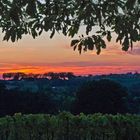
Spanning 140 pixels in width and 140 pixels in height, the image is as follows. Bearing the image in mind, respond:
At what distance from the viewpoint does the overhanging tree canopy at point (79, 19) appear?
5031 millimetres

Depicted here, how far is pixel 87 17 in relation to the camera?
518 centimetres

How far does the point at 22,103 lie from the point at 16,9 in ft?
210

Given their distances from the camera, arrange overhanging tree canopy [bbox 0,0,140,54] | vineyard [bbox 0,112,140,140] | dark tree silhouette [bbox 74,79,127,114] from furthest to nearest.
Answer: dark tree silhouette [bbox 74,79,127,114]
vineyard [bbox 0,112,140,140]
overhanging tree canopy [bbox 0,0,140,54]

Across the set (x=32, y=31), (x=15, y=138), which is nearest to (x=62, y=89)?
(x=15, y=138)

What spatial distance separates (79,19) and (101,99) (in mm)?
60417

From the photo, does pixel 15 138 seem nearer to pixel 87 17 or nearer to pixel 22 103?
pixel 87 17

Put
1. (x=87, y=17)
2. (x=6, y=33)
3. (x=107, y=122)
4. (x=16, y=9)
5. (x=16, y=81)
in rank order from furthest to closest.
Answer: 1. (x=16, y=81)
2. (x=107, y=122)
3. (x=6, y=33)
4. (x=87, y=17)
5. (x=16, y=9)

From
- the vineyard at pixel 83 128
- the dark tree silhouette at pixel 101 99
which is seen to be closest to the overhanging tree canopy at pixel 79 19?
the vineyard at pixel 83 128

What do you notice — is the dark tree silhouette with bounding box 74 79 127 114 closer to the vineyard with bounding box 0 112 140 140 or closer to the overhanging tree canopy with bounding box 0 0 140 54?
the vineyard with bounding box 0 112 140 140

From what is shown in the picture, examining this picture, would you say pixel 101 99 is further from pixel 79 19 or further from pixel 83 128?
pixel 79 19

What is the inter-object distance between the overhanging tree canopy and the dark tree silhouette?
58.7 meters

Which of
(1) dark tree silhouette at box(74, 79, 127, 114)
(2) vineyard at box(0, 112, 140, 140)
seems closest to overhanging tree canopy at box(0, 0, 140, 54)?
(2) vineyard at box(0, 112, 140, 140)

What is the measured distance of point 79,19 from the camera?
5.45 metres

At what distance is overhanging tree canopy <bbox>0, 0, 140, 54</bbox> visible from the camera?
16.5 ft
